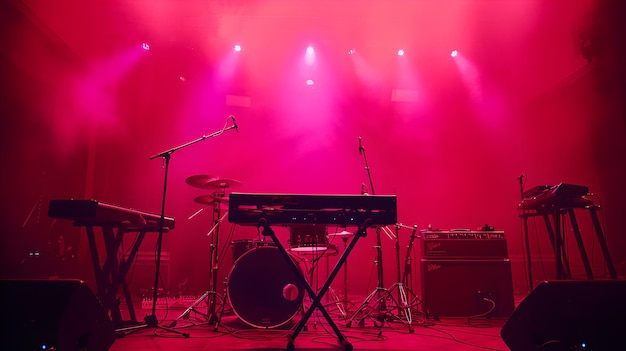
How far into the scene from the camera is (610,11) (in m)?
5.57

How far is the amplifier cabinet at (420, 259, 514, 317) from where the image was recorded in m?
4.28

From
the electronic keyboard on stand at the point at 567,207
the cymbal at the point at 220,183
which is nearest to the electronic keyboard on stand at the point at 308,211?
the cymbal at the point at 220,183

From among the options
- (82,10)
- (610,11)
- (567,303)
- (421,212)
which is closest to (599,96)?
(610,11)

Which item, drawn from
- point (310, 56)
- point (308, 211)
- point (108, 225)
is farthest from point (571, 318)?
point (310, 56)

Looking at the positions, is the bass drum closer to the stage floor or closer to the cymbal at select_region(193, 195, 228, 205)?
the stage floor

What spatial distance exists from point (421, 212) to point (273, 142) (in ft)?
9.61

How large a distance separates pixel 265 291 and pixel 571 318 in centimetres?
228

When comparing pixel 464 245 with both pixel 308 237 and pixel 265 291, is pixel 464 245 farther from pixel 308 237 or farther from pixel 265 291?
pixel 265 291

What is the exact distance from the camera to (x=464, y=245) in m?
4.43

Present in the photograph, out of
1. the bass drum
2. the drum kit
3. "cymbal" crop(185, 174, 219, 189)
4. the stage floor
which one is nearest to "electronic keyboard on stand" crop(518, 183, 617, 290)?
the stage floor

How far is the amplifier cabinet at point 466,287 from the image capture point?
4281mm

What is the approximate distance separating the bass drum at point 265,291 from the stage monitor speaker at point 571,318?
6.22ft

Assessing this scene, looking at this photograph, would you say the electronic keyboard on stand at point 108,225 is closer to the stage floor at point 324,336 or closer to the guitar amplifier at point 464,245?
the stage floor at point 324,336

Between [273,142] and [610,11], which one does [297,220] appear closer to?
[273,142]
